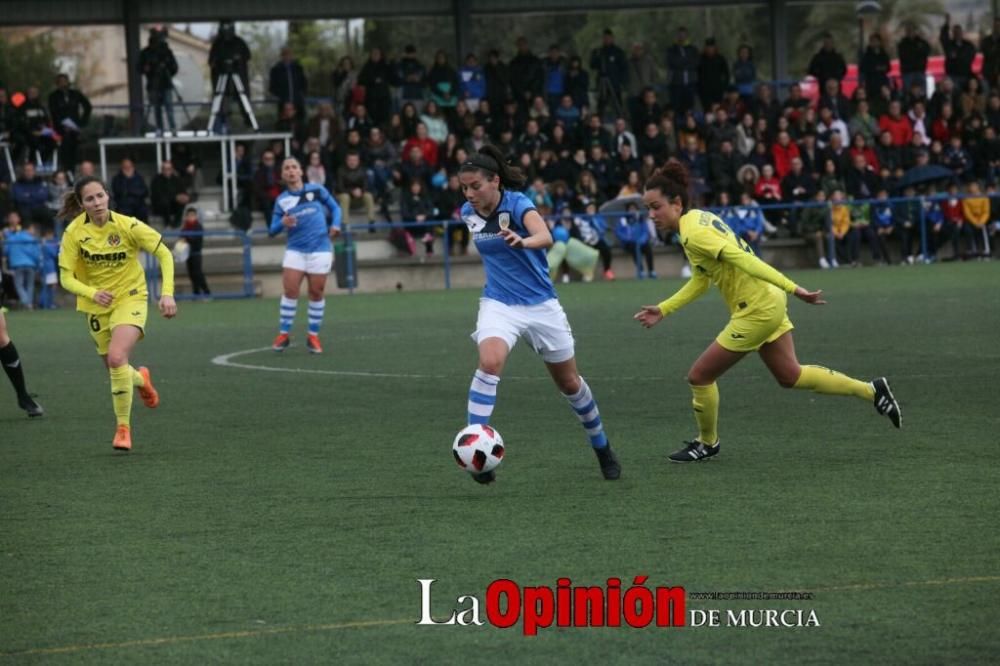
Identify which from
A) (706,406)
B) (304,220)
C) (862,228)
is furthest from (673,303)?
(862,228)

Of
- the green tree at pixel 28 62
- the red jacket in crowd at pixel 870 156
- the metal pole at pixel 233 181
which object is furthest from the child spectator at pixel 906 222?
the green tree at pixel 28 62

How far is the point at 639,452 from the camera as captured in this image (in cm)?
1009

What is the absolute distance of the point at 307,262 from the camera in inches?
724

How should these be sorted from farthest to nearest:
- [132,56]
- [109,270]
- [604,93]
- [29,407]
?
[604,93] < [132,56] < [29,407] < [109,270]

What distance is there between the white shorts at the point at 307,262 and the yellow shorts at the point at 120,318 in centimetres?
703

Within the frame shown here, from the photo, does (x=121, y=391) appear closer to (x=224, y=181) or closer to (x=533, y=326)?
(x=533, y=326)

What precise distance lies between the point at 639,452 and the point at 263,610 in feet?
13.9

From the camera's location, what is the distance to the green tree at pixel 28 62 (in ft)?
163

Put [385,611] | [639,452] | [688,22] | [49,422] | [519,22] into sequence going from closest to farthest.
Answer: [385,611] < [639,452] < [49,422] < [519,22] < [688,22]

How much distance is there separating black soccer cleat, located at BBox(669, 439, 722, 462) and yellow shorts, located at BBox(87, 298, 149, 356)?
372 centimetres

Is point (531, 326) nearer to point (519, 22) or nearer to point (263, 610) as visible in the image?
point (263, 610)

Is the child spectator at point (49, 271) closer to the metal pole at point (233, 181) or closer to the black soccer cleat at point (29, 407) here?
the metal pole at point (233, 181)

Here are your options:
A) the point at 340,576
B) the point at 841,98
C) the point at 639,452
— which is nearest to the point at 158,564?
the point at 340,576

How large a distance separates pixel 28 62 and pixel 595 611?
163 ft
